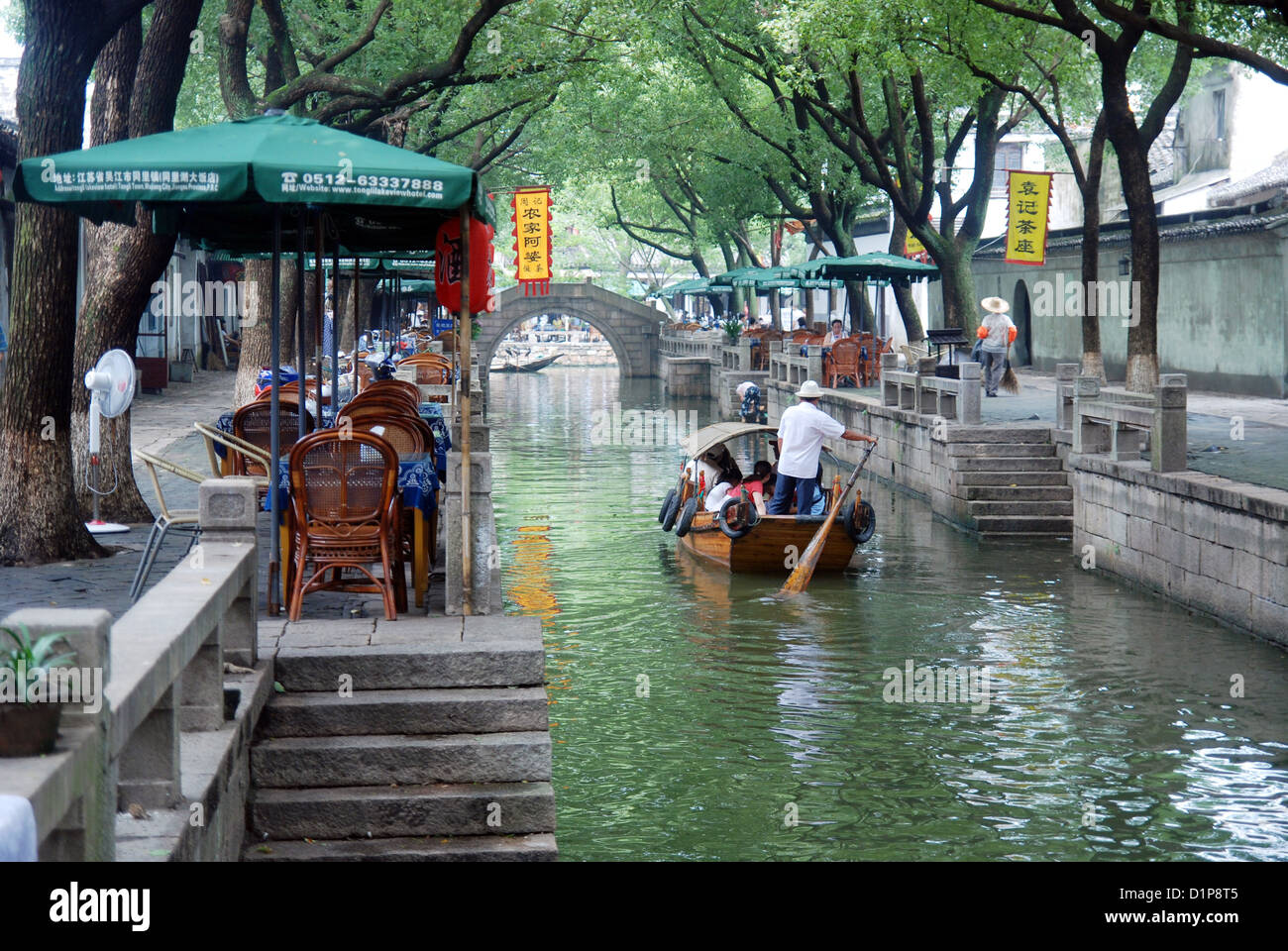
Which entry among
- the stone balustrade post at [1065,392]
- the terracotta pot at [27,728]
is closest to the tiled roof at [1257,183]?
the stone balustrade post at [1065,392]

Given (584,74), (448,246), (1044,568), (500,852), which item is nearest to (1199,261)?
(584,74)

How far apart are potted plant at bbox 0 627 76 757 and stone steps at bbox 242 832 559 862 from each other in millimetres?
2879

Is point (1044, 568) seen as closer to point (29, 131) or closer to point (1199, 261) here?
point (29, 131)

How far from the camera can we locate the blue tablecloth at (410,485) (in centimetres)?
831

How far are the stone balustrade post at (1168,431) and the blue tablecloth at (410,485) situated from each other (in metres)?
7.31

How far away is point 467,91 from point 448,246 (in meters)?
20.7

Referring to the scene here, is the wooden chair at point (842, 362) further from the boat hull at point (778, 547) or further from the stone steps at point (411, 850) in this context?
the stone steps at point (411, 850)

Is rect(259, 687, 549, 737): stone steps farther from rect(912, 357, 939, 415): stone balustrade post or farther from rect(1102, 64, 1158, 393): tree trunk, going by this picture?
rect(912, 357, 939, 415): stone balustrade post

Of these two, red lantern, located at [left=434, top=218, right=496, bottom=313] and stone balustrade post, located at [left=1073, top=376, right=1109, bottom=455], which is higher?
red lantern, located at [left=434, top=218, right=496, bottom=313]

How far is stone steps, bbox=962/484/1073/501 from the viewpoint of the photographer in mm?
18016

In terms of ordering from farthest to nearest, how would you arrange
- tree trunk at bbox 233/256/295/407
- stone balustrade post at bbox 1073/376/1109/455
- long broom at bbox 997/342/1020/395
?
1. long broom at bbox 997/342/1020/395
2. tree trunk at bbox 233/256/295/407
3. stone balustrade post at bbox 1073/376/1109/455

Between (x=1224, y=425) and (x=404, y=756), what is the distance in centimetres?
1610

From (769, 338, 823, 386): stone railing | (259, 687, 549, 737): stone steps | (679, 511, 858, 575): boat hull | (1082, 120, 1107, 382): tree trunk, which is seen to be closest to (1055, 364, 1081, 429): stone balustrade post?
(1082, 120, 1107, 382): tree trunk

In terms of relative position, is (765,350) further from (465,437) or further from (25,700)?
(25,700)
